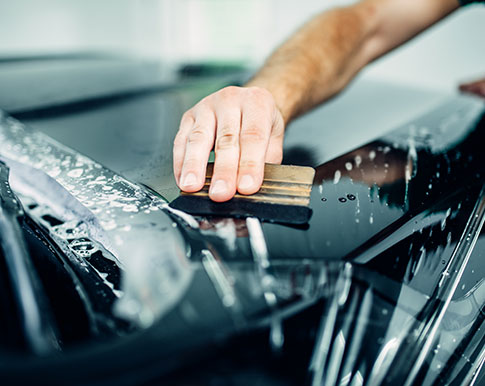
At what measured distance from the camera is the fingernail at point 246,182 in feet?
1.77

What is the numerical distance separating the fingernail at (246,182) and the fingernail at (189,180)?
6 cm

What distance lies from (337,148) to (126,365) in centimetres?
59

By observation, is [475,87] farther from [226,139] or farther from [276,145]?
[226,139]

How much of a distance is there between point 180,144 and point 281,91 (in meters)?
0.34

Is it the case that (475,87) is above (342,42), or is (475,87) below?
below

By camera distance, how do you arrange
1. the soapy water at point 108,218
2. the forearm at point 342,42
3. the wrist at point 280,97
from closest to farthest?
the soapy water at point 108,218
the wrist at point 280,97
the forearm at point 342,42

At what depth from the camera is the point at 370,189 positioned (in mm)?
611

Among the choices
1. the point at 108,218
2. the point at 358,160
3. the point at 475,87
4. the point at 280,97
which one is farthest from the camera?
the point at 475,87

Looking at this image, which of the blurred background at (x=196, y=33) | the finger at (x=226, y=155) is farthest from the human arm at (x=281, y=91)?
the blurred background at (x=196, y=33)

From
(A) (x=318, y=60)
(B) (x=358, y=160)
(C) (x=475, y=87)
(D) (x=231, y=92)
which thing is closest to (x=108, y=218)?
(D) (x=231, y=92)

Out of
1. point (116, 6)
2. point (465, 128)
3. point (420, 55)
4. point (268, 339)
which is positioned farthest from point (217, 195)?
point (116, 6)

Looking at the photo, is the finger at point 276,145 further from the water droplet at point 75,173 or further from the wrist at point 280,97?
the water droplet at point 75,173

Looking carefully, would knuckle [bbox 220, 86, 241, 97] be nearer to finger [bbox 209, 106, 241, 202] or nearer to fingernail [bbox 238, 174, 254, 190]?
finger [bbox 209, 106, 241, 202]

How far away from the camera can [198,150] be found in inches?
23.3
